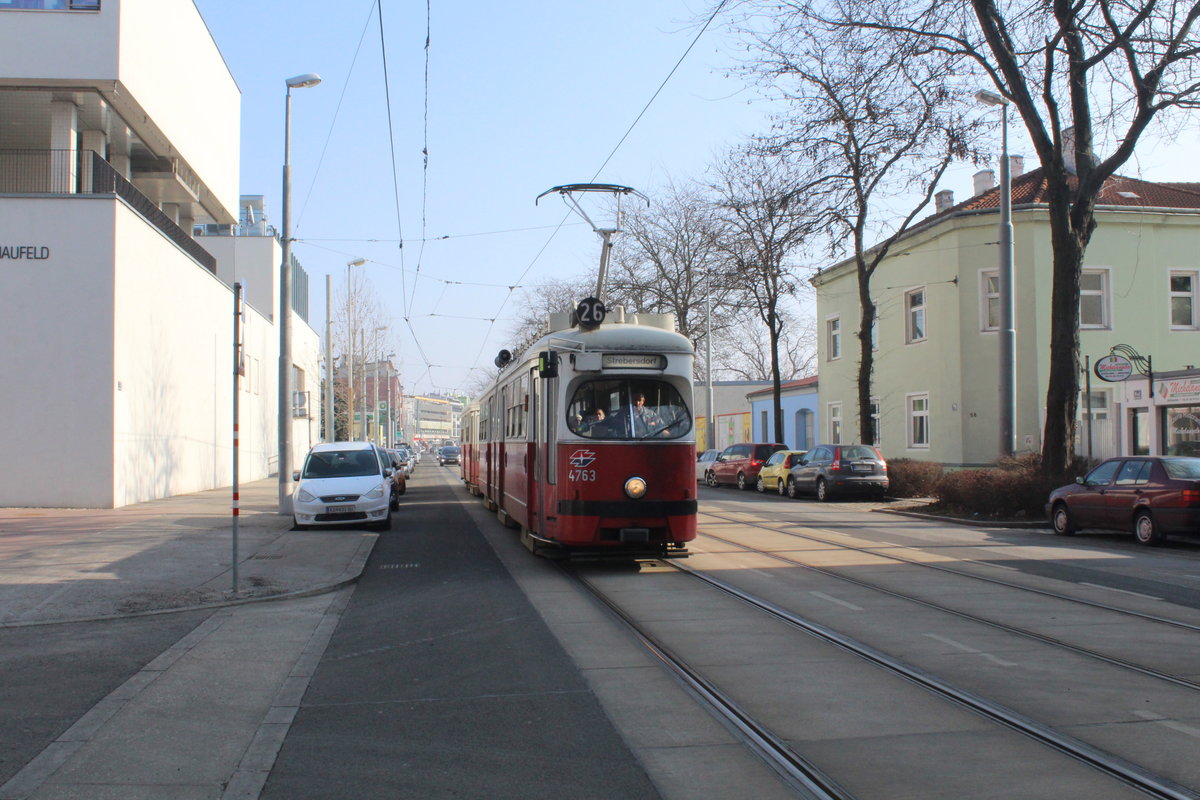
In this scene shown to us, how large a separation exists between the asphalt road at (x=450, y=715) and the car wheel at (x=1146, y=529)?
34.8 feet

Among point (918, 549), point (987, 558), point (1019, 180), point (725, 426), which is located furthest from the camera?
point (725, 426)

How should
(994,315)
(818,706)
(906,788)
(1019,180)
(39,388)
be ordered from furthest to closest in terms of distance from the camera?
(1019,180), (994,315), (39,388), (818,706), (906,788)

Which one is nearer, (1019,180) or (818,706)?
(818,706)

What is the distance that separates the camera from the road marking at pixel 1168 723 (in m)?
5.64

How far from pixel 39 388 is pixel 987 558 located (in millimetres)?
18760

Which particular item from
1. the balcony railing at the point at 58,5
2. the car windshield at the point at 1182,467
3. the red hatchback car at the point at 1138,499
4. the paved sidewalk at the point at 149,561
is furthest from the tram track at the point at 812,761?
the balcony railing at the point at 58,5

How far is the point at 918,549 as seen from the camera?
15430mm

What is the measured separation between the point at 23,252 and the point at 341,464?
8382 mm

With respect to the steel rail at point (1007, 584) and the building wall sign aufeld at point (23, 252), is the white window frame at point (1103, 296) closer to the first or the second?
the steel rail at point (1007, 584)

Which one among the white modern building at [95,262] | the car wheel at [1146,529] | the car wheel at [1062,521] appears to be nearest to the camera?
the car wheel at [1146,529]

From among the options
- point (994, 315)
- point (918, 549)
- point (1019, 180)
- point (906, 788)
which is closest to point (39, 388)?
point (918, 549)

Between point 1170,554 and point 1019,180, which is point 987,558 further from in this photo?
point 1019,180

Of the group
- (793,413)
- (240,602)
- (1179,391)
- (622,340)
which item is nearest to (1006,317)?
(1179,391)

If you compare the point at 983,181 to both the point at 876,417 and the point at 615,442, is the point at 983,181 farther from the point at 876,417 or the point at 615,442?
the point at 615,442
